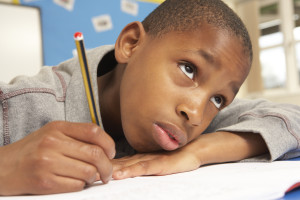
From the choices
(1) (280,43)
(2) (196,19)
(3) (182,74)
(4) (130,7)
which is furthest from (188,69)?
(1) (280,43)

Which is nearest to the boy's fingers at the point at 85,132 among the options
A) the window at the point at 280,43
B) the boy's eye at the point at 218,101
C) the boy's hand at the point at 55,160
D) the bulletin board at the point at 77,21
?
the boy's hand at the point at 55,160

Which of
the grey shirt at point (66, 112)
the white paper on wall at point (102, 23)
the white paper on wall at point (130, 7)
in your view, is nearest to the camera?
the grey shirt at point (66, 112)

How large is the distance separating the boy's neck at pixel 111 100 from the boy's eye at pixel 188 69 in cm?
23

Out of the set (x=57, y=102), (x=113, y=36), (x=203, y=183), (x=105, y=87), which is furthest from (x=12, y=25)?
(x=203, y=183)

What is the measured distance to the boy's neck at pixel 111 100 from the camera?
2.99 ft

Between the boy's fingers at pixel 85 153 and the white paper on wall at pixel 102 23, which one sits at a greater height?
the white paper on wall at pixel 102 23

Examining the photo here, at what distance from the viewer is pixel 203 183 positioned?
1.56 ft

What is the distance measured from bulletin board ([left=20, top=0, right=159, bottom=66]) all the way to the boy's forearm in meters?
1.87

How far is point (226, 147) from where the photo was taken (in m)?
0.77

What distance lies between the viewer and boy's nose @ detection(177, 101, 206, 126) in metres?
0.64

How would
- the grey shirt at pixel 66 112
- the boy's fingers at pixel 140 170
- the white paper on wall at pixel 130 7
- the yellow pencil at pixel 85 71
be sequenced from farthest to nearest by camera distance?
the white paper on wall at pixel 130 7 < the grey shirt at pixel 66 112 < the boy's fingers at pixel 140 170 < the yellow pencil at pixel 85 71

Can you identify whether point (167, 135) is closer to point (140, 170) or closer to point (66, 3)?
point (140, 170)

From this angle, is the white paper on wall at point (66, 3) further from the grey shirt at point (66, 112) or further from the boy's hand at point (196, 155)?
the boy's hand at point (196, 155)

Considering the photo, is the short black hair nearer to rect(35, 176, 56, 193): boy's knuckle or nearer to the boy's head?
the boy's head
